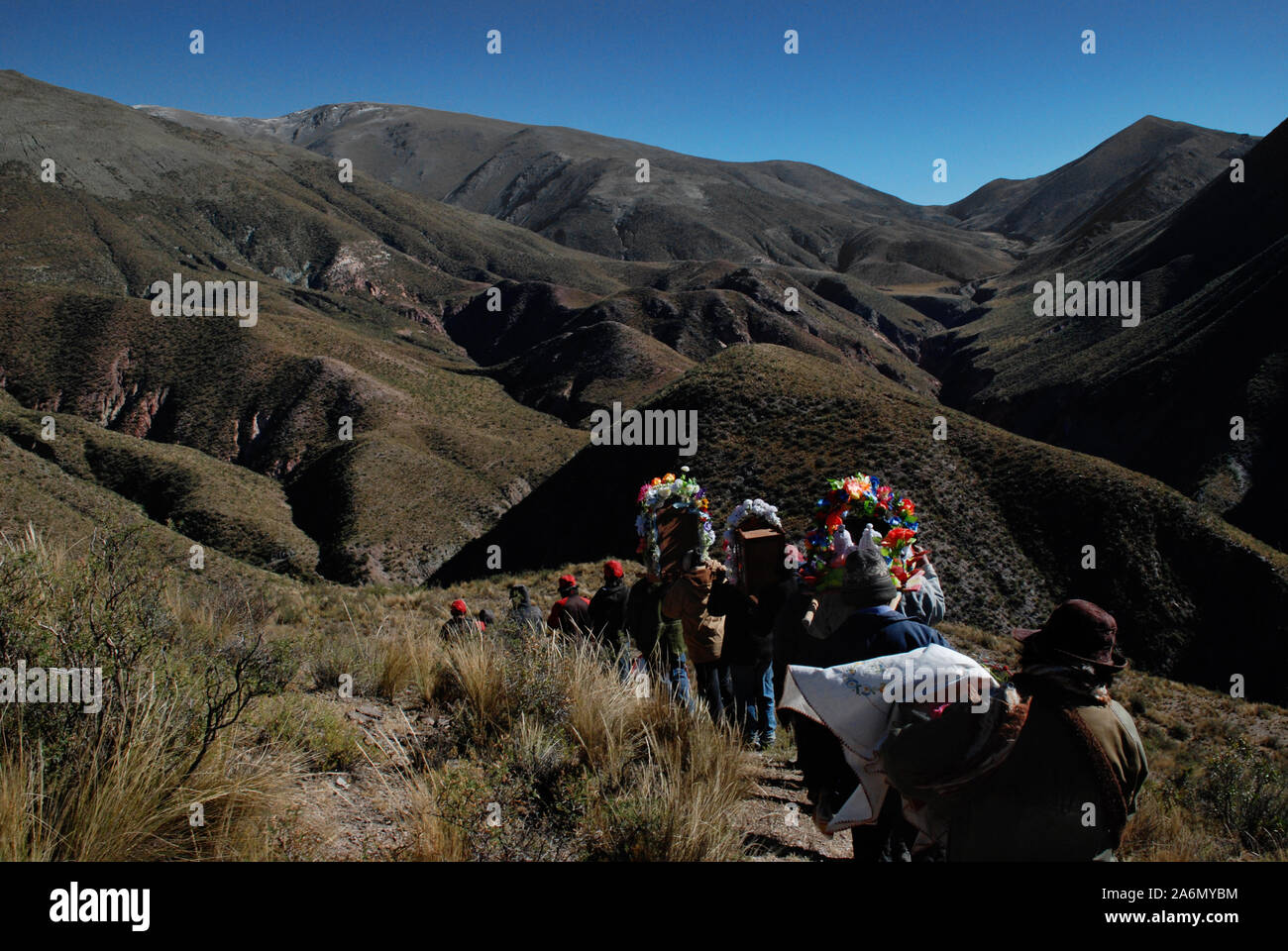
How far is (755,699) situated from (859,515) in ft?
5.58

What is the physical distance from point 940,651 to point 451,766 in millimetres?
2505

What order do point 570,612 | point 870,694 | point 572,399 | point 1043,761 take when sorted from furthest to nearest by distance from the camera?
point 572,399, point 570,612, point 870,694, point 1043,761

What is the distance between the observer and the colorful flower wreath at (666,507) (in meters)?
6.37

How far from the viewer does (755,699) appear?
18.7ft

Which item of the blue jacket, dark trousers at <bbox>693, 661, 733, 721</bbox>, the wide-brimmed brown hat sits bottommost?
dark trousers at <bbox>693, 661, 733, 721</bbox>

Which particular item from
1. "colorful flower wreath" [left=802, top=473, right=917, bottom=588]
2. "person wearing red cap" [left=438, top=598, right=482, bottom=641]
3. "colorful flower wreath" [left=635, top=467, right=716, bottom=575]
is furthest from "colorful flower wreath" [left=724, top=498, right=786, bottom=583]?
"person wearing red cap" [left=438, top=598, right=482, bottom=641]

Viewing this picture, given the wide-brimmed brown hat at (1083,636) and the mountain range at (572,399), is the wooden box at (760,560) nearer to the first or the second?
the wide-brimmed brown hat at (1083,636)

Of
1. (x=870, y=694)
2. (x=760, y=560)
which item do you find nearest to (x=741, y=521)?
(x=760, y=560)

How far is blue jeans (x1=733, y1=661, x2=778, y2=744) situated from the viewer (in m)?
5.60

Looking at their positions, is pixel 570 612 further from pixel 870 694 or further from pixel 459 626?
pixel 870 694

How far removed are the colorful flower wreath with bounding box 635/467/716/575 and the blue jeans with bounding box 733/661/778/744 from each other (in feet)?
3.39

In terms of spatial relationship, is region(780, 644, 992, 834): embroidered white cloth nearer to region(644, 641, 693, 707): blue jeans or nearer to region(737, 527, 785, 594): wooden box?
region(737, 527, 785, 594): wooden box

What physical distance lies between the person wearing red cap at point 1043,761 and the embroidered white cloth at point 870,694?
0.11m
